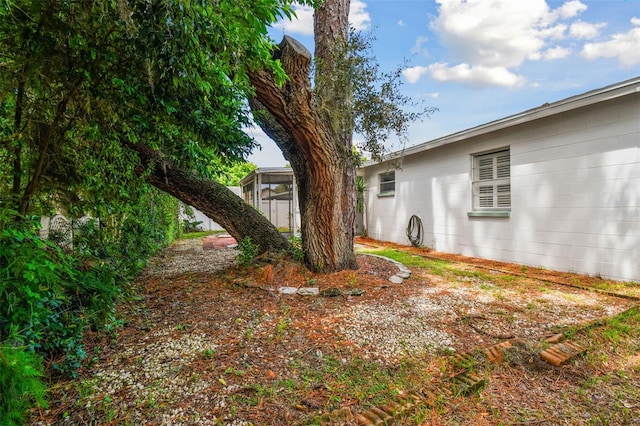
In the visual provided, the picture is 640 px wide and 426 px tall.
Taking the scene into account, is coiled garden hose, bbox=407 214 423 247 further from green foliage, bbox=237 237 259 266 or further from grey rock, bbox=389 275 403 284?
green foliage, bbox=237 237 259 266

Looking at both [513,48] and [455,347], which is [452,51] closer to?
[513,48]

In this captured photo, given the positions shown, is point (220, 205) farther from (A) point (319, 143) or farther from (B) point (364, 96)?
(B) point (364, 96)

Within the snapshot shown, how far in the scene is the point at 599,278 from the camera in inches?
178

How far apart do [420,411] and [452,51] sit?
8.32m

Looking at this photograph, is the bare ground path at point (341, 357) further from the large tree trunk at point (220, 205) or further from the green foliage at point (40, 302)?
the large tree trunk at point (220, 205)

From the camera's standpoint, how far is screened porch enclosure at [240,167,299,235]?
10.1 m

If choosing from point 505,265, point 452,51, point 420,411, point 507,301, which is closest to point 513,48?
point 452,51

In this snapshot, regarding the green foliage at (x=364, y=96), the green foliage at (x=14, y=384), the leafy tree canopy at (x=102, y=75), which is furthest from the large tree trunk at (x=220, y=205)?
the green foliage at (x=14, y=384)

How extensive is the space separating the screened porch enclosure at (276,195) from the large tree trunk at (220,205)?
16.4 ft

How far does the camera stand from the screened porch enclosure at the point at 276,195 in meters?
10.1

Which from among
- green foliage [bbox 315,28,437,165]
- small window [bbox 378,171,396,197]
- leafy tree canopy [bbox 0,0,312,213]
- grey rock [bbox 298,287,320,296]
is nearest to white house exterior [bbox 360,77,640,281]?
small window [bbox 378,171,396,197]

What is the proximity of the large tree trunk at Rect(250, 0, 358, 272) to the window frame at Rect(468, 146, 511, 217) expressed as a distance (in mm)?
3428

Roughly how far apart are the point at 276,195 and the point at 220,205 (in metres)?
8.15

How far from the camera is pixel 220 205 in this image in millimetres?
4750
